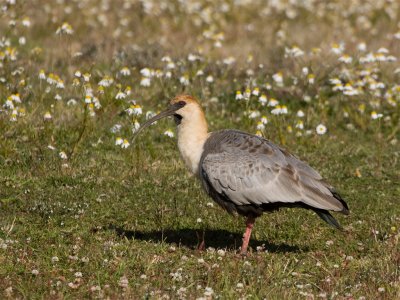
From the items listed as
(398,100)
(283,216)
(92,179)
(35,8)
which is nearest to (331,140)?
(398,100)

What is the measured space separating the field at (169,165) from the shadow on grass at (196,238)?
0.08ft

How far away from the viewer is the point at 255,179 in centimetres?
869

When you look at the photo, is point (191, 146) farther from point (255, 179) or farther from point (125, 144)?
point (125, 144)

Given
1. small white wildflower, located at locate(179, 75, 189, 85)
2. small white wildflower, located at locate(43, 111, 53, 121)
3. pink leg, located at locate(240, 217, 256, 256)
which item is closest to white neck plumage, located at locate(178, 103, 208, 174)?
pink leg, located at locate(240, 217, 256, 256)

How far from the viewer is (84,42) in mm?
17312

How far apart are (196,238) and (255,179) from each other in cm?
122

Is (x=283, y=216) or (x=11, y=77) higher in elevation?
(x=11, y=77)

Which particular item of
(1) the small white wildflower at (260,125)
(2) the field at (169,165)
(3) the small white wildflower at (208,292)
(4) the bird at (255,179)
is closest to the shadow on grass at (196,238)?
(2) the field at (169,165)

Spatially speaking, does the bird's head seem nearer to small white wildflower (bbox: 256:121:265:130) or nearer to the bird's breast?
the bird's breast

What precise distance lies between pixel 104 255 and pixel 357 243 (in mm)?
2906

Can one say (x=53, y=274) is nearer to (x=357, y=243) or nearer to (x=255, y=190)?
(x=255, y=190)

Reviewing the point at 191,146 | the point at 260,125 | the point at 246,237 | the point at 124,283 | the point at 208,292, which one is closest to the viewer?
the point at 208,292

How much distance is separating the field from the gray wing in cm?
64

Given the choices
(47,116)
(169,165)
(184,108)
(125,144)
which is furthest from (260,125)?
(47,116)
